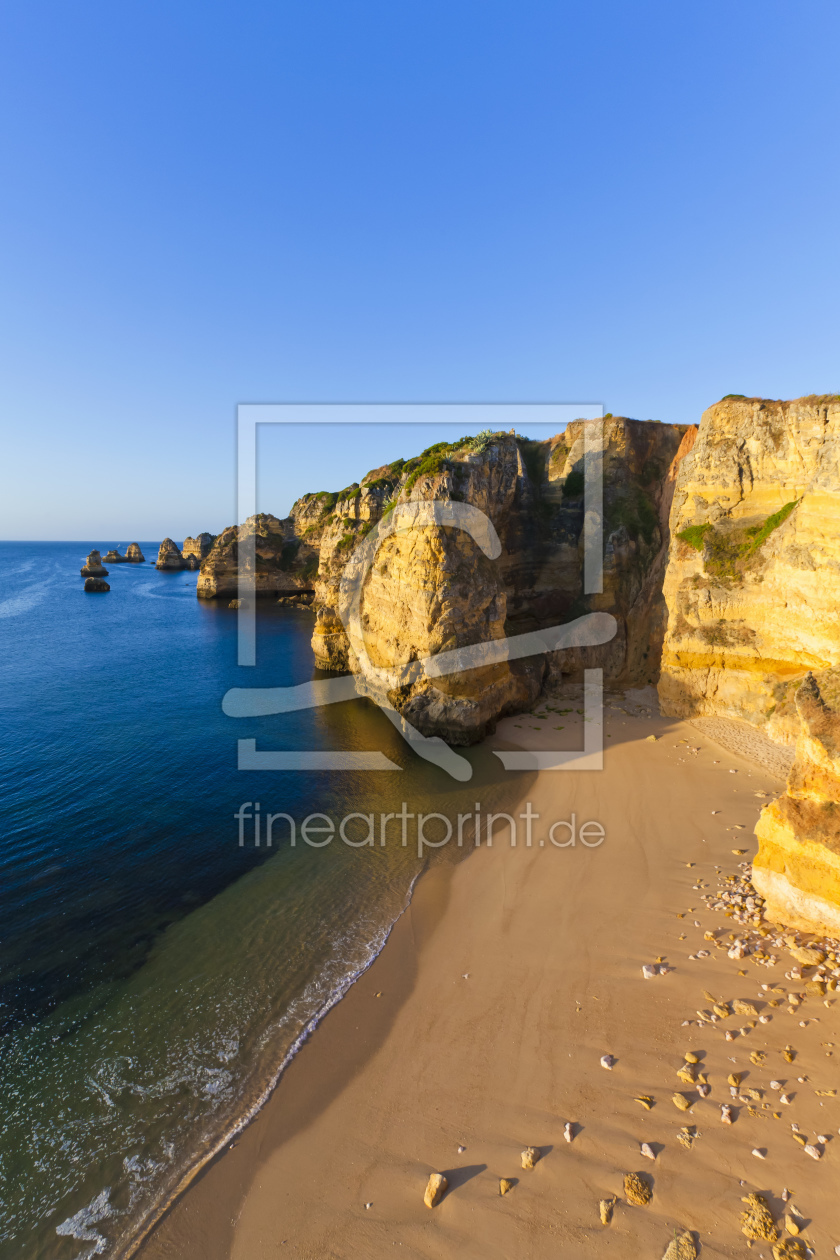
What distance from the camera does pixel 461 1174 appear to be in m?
7.88

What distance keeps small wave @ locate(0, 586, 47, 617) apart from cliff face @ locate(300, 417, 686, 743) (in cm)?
5615

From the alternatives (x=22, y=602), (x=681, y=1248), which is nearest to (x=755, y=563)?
(x=681, y=1248)

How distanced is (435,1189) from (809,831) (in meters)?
9.38

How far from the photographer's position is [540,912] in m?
13.6

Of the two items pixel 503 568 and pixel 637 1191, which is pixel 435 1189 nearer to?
pixel 637 1191

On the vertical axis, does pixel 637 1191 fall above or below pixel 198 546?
below

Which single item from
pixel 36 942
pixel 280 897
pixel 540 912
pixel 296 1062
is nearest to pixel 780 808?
pixel 540 912

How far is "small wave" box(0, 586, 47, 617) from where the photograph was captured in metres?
69.8

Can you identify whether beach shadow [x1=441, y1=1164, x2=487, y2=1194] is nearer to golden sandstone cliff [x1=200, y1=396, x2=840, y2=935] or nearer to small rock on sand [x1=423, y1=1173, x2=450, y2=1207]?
small rock on sand [x1=423, y1=1173, x2=450, y2=1207]

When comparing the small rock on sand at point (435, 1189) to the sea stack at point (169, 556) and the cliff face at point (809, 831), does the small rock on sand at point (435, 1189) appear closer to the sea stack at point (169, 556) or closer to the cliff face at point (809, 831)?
the cliff face at point (809, 831)

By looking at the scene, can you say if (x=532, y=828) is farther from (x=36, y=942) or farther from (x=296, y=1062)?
(x=36, y=942)

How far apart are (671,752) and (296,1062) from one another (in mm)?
17901

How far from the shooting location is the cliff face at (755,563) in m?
19.2

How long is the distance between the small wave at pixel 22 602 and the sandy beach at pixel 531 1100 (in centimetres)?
7664
